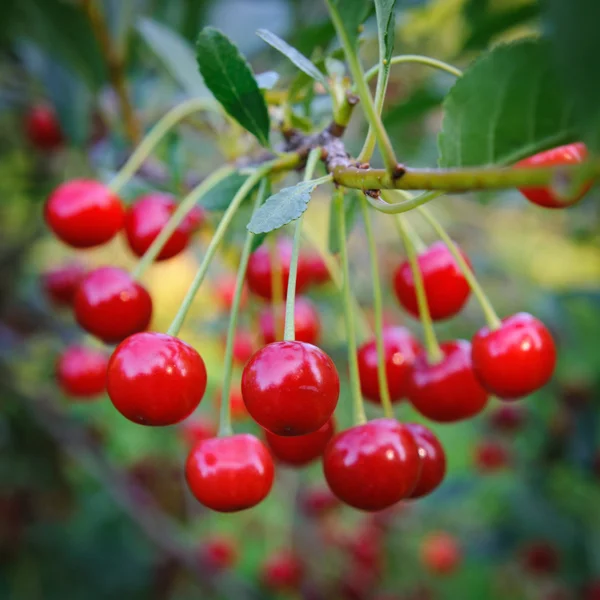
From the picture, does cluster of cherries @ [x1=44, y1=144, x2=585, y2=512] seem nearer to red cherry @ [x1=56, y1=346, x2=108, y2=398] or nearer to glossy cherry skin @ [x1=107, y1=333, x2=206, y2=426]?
glossy cherry skin @ [x1=107, y1=333, x2=206, y2=426]

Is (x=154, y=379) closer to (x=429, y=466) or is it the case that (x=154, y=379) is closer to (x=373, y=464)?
(x=373, y=464)

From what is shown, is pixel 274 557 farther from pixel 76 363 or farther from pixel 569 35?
pixel 569 35

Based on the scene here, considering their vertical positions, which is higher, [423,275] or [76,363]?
[423,275]

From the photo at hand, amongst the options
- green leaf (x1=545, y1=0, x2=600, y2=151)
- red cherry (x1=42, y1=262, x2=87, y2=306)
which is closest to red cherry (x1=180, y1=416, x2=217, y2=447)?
red cherry (x1=42, y1=262, x2=87, y2=306)

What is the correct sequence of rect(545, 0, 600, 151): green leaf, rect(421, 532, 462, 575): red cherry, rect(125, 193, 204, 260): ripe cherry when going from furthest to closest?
rect(421, 532, 462, 575): red cherry, rect(125, 193, 204, 260): ripe cherry, rect(545, 0, 600, 151): green leaf

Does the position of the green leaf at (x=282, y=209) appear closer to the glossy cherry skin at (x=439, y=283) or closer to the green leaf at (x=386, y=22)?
the green leaf at (x=386, y=22)

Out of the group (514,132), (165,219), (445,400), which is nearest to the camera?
(514,132)

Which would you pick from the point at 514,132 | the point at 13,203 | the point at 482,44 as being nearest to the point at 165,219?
the point at 514,132
